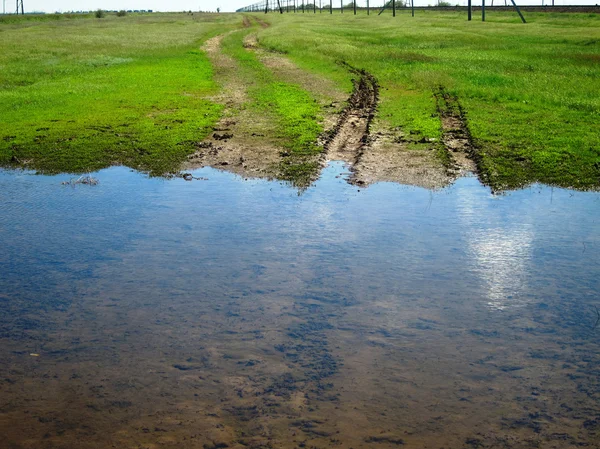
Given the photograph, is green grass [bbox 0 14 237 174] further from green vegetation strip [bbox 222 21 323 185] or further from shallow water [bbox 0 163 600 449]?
shallow water [bbox 0 163 600 449]

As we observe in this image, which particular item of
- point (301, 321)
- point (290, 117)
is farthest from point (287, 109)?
point (301, 321)

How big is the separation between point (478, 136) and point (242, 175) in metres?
5.84

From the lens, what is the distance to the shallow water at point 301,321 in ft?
15.8

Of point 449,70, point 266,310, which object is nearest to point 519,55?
point 449,70

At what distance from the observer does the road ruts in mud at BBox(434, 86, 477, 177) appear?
→ 39.8 feet

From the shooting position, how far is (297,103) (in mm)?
19078

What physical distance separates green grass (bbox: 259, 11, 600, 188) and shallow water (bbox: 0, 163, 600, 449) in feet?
7.35

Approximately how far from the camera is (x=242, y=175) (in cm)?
1175

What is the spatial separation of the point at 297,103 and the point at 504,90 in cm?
705

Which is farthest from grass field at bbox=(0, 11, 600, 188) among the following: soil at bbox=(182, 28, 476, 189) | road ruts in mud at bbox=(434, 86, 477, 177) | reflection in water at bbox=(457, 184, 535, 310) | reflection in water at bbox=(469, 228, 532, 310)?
reflection in water at bbox=(469, 228, 532, 310)

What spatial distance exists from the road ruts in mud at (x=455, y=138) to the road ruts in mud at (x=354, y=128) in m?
1.82

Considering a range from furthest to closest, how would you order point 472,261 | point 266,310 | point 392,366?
point 472,261
point 266,310
point 392,366

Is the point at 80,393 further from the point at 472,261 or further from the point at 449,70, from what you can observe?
the point at 449,70

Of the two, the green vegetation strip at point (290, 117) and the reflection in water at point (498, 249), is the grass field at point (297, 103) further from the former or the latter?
the reflection in water at point (498, 249)
